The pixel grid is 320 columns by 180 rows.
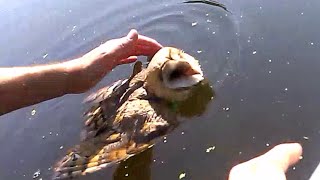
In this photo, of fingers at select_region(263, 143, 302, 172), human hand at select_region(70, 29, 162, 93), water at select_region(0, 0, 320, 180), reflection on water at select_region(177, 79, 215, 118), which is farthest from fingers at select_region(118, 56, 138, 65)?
fingers at select_region(263, 143, 302, 172)

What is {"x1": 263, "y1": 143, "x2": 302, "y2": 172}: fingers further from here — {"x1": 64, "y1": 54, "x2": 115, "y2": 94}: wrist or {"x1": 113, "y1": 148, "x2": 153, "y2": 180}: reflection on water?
{"x1": 64, "y1": 54, "x2": 115, "y2": 94}: wrist

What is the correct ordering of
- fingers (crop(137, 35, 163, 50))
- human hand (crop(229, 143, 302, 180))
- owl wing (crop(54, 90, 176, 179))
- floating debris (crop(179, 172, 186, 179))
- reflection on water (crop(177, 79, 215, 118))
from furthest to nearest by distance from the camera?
fingers (crop(137, 35, 163, 50)) < reflection on water (crop(177, 79, 215, 118)) < owl wing (crop(54, 90, 176, 179)) < floating debris (crop(179, 172, 186, 179)) < human hand (crop(229, 143, 302, 180))

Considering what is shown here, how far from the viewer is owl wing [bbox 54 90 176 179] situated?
2350 mm

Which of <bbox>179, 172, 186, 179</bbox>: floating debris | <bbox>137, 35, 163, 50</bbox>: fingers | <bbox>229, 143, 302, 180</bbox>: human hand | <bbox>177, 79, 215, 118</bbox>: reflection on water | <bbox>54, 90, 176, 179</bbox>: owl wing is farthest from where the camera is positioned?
<bbox>137, 35, 163, 50</bbox>: fingers

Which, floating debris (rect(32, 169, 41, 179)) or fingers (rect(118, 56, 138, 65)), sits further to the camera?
fingers (rect(118, 56, 138, 65))

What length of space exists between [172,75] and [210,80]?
0.59 feet

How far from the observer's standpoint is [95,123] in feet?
8.35

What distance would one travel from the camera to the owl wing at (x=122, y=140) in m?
2.35

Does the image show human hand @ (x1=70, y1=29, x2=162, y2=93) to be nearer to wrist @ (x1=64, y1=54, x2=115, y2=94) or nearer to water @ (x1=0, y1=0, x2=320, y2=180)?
wrist @ (x1=64, y1=54, x2=115, y2=94)

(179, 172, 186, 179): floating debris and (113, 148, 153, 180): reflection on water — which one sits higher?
(179, 172, 186, 179): floating debris

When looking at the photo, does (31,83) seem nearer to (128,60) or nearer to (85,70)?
(85,70)

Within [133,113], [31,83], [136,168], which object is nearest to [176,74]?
[133,113]

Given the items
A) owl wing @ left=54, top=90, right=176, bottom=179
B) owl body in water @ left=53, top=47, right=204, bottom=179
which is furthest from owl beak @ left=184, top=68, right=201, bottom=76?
owl wing @ left=54, top=90, right=176, bottom=179

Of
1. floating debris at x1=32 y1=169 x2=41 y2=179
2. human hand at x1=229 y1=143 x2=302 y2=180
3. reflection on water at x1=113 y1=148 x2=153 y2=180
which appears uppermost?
human hand at x1=229 y1=143 x2=302 y2=180
